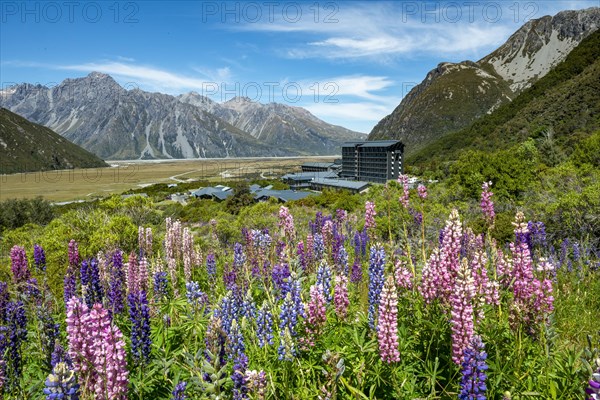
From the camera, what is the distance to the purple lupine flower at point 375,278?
14.6ft

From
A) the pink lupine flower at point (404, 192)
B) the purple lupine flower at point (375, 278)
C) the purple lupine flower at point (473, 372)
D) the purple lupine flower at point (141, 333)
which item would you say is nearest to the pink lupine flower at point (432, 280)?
the purple lupine flower at point (375, 278)

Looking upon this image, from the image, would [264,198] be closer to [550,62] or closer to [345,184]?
[345,184]

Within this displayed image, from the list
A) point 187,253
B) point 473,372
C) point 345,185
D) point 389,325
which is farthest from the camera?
point 345,185

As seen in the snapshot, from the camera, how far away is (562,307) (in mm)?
6008

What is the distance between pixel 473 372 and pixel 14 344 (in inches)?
180

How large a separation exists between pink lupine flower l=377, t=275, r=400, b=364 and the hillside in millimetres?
47919

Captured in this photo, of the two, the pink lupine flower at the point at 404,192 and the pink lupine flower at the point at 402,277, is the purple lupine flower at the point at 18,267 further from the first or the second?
the pink lupine flower at the point at 404,192

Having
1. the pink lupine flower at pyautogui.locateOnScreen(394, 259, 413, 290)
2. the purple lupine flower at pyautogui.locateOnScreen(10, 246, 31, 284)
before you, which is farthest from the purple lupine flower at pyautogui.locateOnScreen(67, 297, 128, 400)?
the purple lupine flower at pyautogui.locateOnScreen(10, 246, 31, 284)

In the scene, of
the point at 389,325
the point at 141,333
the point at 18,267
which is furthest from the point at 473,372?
the point at 18,267

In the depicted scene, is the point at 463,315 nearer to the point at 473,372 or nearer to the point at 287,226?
the point at 473,372

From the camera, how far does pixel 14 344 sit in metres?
4.02

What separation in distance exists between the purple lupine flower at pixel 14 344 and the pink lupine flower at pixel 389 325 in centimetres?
377

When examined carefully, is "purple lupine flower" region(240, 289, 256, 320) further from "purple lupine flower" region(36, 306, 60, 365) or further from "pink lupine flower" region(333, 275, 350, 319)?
"purple lupine flower" region(36, 306, 60, 365)

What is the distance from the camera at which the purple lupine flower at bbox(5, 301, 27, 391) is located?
395 centimetres
